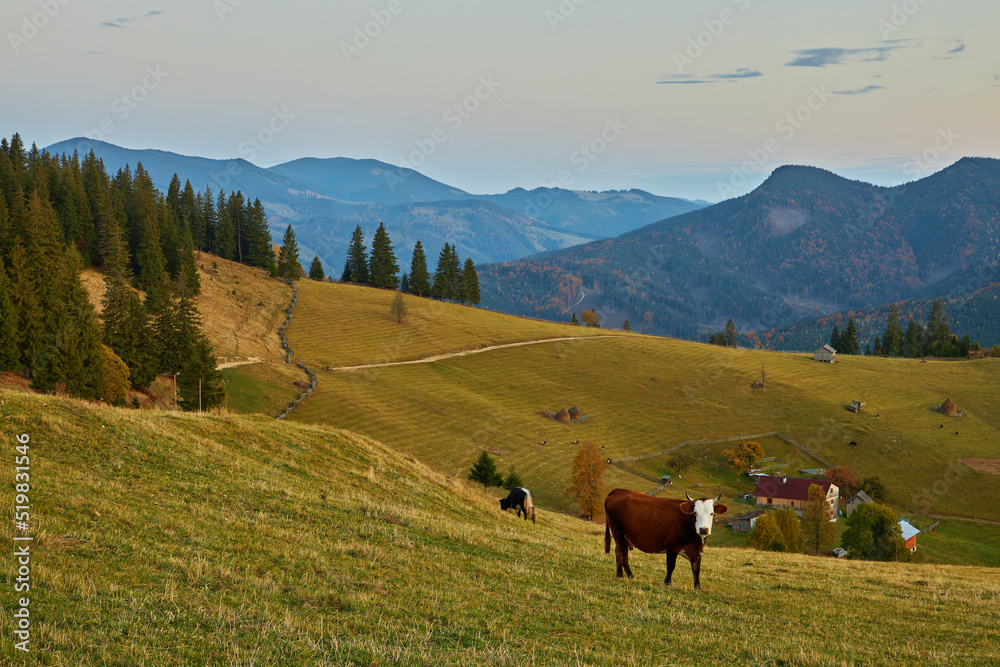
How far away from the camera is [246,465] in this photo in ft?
68.9

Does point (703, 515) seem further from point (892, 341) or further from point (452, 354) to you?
point (892, 341)

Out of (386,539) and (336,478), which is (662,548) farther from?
(336,478)

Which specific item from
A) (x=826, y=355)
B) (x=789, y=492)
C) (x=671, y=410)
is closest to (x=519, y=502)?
(x=789, y=492)

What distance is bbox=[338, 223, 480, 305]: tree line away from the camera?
6373 inches

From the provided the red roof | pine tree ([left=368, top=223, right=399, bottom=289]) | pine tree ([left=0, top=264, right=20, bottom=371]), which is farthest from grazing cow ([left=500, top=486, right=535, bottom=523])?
pine tree ([left=368, top=223, right=399, bottom=289])

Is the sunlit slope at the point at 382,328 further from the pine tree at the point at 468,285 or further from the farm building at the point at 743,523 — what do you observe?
the farm building at the point at 743,523

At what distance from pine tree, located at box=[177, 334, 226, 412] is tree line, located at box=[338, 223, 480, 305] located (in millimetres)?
100031

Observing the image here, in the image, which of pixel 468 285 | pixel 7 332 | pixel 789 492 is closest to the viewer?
pixel 7 332

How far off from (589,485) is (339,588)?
209 ft

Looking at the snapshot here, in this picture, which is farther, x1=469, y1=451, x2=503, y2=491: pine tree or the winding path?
the winding path

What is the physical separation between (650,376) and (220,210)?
112 m

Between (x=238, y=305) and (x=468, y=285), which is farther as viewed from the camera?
(x=468, y=285)

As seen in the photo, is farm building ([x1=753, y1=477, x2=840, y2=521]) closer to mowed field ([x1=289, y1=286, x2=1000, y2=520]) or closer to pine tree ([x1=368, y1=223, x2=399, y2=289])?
mowed field ([x1=289, y1=286, x2=1000, y2=520])

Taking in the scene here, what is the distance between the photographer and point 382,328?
407 ft
